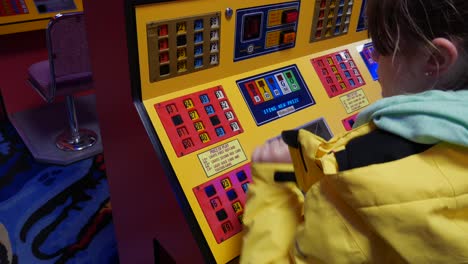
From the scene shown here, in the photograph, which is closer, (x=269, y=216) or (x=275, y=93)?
(x=269, y=216)

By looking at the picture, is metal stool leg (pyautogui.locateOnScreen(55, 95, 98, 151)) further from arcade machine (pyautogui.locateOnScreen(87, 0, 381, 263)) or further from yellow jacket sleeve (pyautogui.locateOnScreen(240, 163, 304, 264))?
yellow jacket sleeve (pyautogui.locateOnScreen(240, 163, 304, 264))

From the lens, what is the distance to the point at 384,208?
1.69 feet

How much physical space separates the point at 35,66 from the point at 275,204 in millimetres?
1779

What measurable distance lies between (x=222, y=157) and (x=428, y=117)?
0.45 metres

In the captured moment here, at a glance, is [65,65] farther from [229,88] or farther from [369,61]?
[369,61]

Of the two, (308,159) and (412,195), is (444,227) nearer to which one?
(412,195)

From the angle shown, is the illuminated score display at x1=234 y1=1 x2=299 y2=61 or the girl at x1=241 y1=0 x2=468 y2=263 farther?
the illuminated score display at x1=234 y1=1 x2=299 y2=61

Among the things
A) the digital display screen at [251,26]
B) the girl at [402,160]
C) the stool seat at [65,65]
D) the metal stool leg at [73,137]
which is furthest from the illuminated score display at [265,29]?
the metal stool leg at [73,137]

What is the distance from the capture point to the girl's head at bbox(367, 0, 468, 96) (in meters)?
0.53

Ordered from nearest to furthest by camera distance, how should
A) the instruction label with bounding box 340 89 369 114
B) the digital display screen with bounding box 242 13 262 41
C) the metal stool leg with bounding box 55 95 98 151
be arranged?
the digital display screen with bounding box 242 13 262 41, the instruction label with bounding box 340 89 369 114, the metal stool leg with bounding box 55 95 98 151

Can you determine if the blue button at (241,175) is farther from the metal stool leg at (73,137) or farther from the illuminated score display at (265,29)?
the metal stool leg at (73,137)

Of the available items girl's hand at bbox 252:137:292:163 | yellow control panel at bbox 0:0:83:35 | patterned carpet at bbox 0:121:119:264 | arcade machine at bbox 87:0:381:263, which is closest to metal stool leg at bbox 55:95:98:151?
patterned carpet at bbox 0:121:119:264

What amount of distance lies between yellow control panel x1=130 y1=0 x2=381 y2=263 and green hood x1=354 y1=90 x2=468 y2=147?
1.23 ft

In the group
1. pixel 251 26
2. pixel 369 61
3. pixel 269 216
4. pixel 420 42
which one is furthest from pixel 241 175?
pixel 369 61
